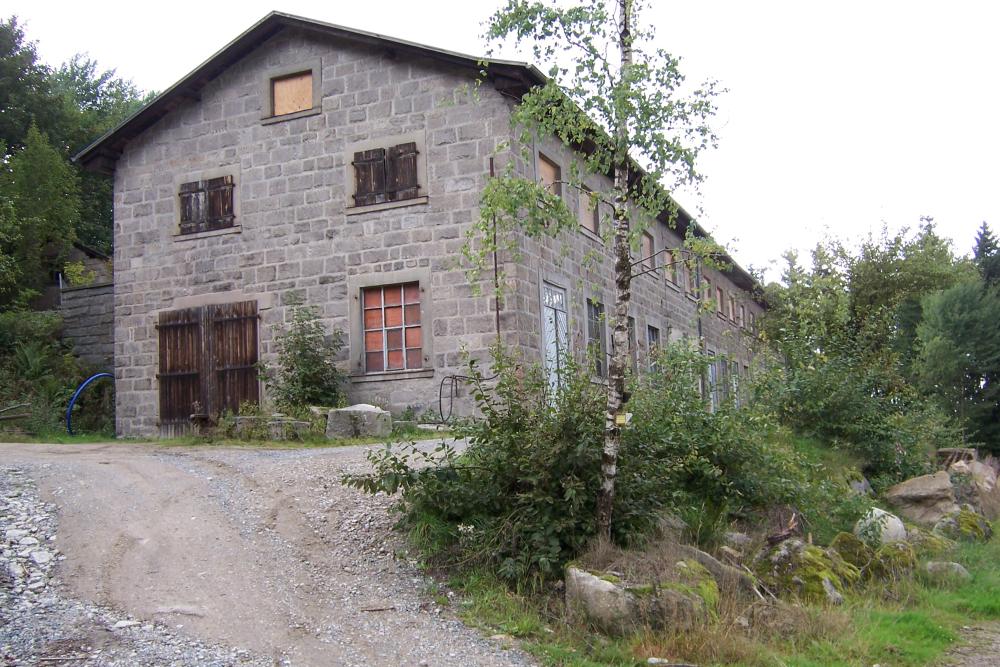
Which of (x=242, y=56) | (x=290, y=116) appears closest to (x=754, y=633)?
(x=290, y=116)

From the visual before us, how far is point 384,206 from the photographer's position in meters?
14.5

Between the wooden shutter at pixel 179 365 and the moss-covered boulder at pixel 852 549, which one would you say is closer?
the moss-covered boulder at pixel 852 549

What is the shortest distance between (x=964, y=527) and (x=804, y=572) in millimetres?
4536

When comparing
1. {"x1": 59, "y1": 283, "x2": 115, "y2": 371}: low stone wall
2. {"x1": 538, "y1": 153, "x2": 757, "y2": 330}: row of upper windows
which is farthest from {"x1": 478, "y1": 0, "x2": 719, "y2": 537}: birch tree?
{"x1": 59, "y1": 283, "x2": 115, "y2": 371}: low stone wall

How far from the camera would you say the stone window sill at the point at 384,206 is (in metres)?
14.2

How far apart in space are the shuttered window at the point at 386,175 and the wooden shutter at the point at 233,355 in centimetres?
261

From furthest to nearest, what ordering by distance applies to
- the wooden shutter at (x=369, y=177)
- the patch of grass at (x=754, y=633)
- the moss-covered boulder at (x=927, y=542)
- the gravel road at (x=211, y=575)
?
the wooden shutter at (x=369, y=177) → the moss-covered boulder at (x=927, y=542) → the patch of grass at (x=754, y=633) → the gravel road at (x=211, y=575)

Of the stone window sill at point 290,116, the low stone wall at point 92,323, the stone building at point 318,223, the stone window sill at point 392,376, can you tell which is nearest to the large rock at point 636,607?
the stone building at point 318,223

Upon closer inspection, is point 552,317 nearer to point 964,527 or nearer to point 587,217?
point 587,217

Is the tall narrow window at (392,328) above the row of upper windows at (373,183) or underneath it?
underneath

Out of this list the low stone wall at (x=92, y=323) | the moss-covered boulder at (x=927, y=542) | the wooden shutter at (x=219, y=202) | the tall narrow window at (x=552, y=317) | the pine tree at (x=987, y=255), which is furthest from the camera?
the pine tree at (x=987, y=255)

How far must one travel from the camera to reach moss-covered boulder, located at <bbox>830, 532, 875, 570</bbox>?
8.52 m

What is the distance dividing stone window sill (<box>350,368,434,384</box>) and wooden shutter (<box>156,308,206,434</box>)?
2.92m

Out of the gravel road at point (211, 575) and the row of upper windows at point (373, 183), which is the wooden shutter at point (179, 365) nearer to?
the row of upper windows at point (373, 183)
